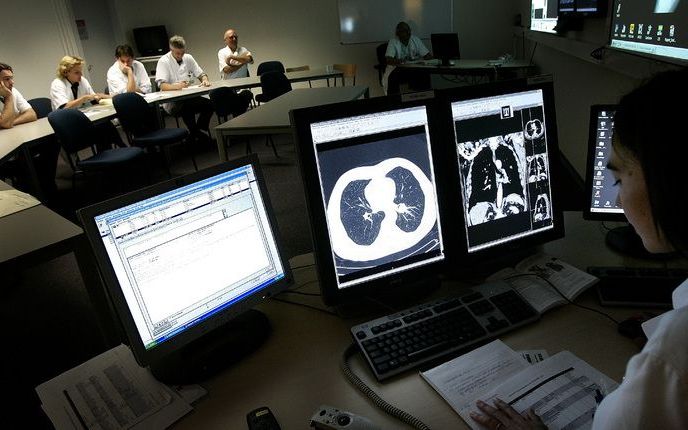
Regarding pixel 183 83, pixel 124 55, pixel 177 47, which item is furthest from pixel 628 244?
pixel 177 47

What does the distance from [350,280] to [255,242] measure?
0.23 metres

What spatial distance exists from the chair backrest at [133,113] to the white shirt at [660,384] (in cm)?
478

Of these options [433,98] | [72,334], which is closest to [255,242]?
[433,98]

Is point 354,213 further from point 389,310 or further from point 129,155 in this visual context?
point 129,155

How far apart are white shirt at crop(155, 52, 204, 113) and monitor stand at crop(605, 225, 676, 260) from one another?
5.94 metres

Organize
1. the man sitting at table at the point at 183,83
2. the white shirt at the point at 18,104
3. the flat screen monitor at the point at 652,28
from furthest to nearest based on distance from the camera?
the man sitting at table at the point at 183,83 < the white shirt at the point at 18,104 < the flat screen monitor at the point at 652,28

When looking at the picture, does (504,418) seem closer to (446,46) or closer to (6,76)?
(6,76)

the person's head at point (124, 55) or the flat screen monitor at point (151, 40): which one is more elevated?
the flat screen monitor at point (151, 40)

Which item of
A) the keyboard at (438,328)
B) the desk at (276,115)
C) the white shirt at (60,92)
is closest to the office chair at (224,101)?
the desk at (276,115)

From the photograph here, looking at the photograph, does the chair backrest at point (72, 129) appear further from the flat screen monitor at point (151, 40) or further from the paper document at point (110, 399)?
the flat screen monitor at point (151, 40)

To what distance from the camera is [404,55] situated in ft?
23.2

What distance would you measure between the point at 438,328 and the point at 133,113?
4.42 meters

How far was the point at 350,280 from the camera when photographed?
1061mm

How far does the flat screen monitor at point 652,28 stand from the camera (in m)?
1.78
